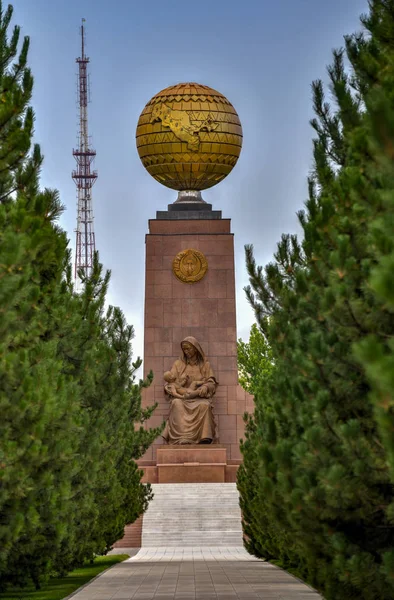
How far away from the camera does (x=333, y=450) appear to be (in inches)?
322

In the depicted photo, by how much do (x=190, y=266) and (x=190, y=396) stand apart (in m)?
3.30

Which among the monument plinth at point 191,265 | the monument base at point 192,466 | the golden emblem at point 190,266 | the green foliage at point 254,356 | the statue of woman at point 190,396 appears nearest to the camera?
the monument base at point 192,466

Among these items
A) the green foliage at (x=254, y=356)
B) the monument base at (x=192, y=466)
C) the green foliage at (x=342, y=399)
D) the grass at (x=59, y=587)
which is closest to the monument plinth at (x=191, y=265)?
the monument base at (x=192, y=466)

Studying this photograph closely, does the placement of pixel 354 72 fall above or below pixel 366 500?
above

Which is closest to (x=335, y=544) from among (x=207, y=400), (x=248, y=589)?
(x=248, y=589)

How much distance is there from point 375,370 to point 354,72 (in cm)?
496

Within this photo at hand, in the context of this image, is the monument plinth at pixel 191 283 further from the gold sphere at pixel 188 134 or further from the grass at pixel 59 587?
the grass at pixel 59 587

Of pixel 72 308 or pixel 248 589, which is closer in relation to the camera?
pixel 72 308

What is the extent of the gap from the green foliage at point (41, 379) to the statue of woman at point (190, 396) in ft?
34.9

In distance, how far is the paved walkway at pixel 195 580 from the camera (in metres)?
13.6

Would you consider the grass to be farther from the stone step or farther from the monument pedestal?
the monument pedestal

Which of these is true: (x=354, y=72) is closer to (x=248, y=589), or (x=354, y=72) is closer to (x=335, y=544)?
(x=335, y=544)

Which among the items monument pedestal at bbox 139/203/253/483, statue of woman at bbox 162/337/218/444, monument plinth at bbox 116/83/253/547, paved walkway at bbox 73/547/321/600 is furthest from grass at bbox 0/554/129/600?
monument pedestal at bbox 139/203/253/483

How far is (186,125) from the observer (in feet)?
93.9
